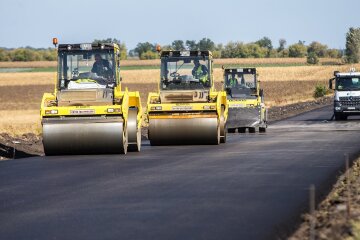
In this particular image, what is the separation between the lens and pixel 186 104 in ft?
89.7

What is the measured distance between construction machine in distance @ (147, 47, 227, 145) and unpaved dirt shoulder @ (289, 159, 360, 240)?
36.4ft

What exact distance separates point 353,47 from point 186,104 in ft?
497

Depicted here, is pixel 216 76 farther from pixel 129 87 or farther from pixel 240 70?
pixel 240 70

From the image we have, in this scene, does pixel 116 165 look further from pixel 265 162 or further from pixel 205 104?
pixel 205 104

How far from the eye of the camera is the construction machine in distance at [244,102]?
3600cm

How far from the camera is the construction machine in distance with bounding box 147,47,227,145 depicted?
88.9ft

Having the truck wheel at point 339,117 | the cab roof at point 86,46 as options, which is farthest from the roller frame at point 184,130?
the truck wheel at point 339,117

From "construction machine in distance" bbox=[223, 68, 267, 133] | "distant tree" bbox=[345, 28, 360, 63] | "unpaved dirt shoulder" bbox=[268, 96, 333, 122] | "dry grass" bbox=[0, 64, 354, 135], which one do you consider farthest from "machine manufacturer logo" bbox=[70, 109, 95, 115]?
"distant tree" bbox=[345, 28, 360, 63]

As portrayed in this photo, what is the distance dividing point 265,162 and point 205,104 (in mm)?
6357

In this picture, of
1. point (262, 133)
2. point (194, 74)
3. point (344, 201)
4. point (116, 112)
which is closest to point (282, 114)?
point (262, 133)

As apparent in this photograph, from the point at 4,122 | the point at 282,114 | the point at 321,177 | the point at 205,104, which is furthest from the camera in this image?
the point at 282,114

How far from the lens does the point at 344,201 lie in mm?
14125

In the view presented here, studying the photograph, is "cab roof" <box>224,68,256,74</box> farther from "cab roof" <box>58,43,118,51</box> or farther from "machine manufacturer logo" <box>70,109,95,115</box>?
"machine manufacturer logo" <box>70,109,95,115</box>

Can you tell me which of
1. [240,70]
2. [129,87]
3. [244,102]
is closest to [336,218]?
[244,102]
